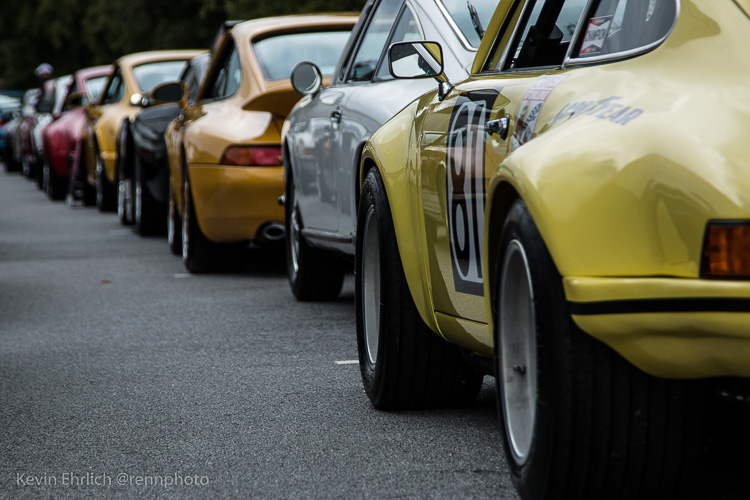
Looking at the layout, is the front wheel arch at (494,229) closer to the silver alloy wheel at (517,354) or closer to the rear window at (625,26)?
the silver alloy wheel at (517,354)

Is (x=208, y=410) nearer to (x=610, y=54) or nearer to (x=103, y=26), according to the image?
(x=610, y=54)

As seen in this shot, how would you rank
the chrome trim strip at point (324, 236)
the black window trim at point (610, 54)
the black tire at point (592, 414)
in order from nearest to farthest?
the black tire at point (592, 414) → the black window trim at point (610, 54) → the chrome trim strip at point (324, 236)

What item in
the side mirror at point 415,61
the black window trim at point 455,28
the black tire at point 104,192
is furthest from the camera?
the black tire at point 104,192

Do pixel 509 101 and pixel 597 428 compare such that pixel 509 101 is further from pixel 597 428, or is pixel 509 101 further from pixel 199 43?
pixel 199 43

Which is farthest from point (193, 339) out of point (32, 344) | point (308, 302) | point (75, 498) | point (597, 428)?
point (597, 428)

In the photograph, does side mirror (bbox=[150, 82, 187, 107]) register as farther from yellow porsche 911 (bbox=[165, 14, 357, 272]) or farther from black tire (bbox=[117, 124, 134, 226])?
black tire (bbox=[117, 124, 134, 226])

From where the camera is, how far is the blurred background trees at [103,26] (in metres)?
22.2

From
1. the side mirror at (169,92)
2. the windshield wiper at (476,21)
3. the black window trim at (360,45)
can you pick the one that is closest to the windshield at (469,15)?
the windshield wiper at (476,21)

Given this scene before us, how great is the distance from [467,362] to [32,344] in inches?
111

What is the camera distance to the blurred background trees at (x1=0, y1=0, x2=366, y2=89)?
22.2 m

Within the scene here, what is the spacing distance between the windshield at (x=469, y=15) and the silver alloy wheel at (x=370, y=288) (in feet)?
3.96

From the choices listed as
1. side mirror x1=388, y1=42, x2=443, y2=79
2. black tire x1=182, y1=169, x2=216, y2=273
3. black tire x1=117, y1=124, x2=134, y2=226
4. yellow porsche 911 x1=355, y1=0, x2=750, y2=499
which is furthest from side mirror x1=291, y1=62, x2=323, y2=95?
black tire x1=117, y1=124, x2=134, y2=226

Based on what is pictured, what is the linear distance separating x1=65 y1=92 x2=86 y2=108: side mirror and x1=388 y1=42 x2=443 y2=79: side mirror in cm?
1293

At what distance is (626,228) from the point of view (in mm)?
2676
